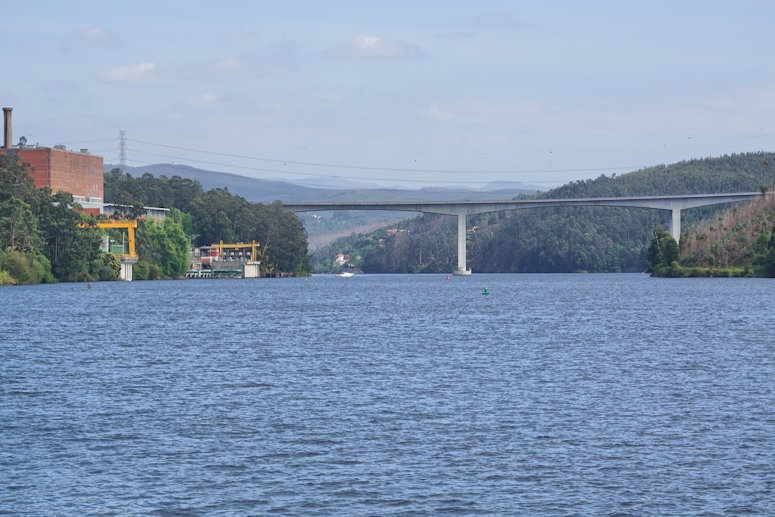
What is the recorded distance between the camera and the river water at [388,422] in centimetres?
2480

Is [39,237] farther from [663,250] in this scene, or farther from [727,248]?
[727,248]

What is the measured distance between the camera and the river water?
24.8 metres

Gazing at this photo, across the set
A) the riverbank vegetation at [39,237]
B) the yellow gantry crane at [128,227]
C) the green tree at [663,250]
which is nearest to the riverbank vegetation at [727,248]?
the green tree at [663,250]

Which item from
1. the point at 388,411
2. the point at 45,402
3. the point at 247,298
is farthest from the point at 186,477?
the point at 247,298

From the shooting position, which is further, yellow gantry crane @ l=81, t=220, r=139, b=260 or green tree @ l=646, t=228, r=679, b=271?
green tree @ l=646, t=228, r=679, b=271

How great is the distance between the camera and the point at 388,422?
111 ft

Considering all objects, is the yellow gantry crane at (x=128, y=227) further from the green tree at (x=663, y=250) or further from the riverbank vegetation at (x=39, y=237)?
the green tree at (x=663, y=250)

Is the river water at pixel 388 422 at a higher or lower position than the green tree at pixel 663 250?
lower

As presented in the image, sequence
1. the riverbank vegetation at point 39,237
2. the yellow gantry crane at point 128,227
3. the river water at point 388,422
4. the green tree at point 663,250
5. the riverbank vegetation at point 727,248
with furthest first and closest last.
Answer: the green tree at point 663,250
the yellow gantry crane at point 128,227
the riverbank vegetation at point 727,248
the riverbank vegetation at point 39,237
the river water at point 388,422

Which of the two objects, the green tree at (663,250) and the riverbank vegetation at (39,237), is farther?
the green tree at (663,250)

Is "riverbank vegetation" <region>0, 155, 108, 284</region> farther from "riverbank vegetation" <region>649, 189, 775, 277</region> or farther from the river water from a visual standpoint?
"riverbank vegetation" <region>649, 189, 775, 277</region>

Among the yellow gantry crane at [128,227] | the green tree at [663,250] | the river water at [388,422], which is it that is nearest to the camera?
the river water at [388,422]

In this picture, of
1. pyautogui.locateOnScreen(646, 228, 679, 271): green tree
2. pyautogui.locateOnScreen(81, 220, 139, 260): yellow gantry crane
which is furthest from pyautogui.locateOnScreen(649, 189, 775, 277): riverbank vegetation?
pyautogui.locateOnScreen(81, 220, 139, 260): yellow gantry crane

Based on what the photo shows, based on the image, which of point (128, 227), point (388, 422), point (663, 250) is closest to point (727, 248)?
point (663, 250)
